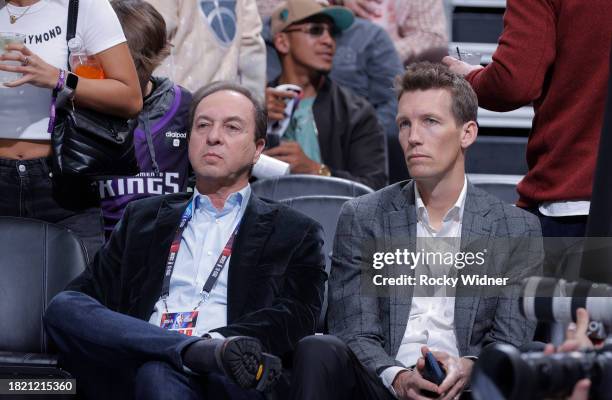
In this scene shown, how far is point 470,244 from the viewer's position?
11.2 feet

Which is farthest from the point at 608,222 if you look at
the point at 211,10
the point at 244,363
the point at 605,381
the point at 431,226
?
the point at 211,10

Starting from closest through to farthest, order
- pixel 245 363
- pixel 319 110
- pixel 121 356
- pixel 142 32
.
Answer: pixel 245 363 → pixel 121 356 → pixel 142 32 → pixel 319 110

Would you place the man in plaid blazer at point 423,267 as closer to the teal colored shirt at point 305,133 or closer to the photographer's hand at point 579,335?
the photographer's hand at point 579,335

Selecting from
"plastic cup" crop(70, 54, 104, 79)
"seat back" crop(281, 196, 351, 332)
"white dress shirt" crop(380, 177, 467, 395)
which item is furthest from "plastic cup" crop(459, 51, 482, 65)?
"plastic cup" crop(70, 54, 104, 79)

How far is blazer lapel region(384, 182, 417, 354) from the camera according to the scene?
134 inches

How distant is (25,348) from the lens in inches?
146

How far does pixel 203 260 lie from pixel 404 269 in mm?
630

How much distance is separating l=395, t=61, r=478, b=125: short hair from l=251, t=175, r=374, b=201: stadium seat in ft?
3.98

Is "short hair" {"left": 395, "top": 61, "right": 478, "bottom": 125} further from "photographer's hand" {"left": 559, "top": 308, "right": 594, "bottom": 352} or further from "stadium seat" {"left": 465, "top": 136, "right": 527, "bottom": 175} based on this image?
"stadium seat" {"left": 465, "top": 136, "right": 527, "bottom": 175}

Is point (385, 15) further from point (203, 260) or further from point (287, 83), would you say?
point (203, 260)

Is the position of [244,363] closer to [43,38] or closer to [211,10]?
[43,38]

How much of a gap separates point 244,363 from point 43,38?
1457 millimetres

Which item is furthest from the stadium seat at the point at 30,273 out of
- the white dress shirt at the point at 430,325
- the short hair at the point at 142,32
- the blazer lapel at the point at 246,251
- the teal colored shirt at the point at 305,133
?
the teal colored shirt at the point at 305,133

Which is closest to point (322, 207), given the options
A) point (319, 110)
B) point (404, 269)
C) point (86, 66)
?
A: point (404, 269)
